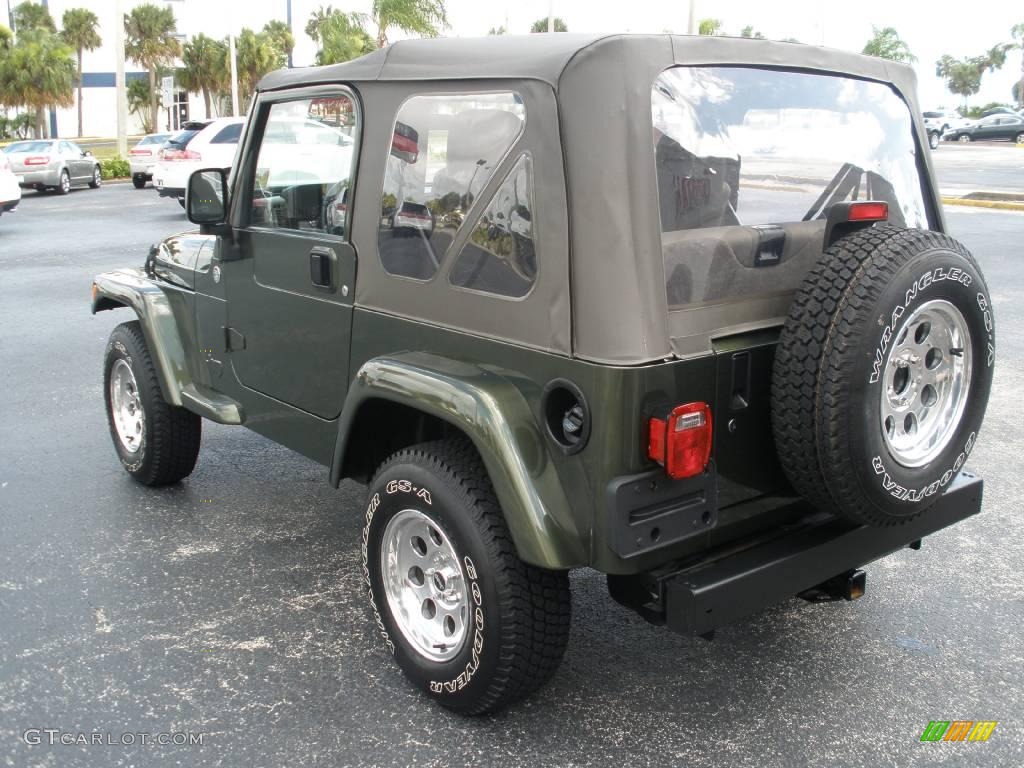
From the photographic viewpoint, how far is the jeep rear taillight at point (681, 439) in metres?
2.50

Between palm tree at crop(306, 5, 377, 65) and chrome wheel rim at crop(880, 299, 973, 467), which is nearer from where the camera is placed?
chrome wheel rim at crop(880, 299, 973, 467)

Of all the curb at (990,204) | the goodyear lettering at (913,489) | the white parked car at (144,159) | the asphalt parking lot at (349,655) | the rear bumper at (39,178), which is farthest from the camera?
the white parked car at (144,159)

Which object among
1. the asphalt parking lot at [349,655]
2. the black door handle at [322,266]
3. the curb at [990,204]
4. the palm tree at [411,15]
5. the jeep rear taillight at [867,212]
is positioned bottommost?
the asphalt parking lot at [349,655]

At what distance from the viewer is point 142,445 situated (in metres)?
4.73

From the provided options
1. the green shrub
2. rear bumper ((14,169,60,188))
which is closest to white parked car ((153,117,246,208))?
rear bumper ((14,169,60,188))

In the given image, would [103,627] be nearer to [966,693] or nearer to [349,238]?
[349,238]

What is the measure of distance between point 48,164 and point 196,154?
6876 mm

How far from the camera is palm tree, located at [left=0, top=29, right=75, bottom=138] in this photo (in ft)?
166

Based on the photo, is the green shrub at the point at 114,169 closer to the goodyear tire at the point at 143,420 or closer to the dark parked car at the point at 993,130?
the goodyear tire at the point at 143,420

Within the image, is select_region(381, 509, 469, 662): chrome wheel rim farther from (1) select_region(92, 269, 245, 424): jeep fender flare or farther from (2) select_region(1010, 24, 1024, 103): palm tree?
(2) select_region(1010, 24, 1024, 103): palm tree

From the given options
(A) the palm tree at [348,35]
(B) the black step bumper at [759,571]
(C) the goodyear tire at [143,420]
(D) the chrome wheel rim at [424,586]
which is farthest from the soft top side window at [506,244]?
(A) the palm tree at [348,35]

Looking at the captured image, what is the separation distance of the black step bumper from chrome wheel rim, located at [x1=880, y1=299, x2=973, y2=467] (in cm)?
26

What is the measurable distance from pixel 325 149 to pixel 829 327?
1.91 m

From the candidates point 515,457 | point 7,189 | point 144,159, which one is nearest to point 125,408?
point 515,457
